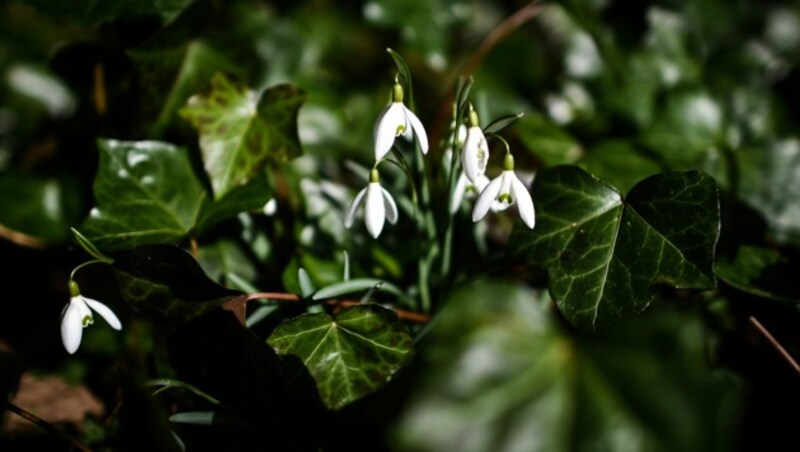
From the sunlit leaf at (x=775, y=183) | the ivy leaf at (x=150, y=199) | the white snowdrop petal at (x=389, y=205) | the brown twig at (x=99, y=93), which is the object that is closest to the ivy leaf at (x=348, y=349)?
the white snowdrop petal at (x=389, y=205)

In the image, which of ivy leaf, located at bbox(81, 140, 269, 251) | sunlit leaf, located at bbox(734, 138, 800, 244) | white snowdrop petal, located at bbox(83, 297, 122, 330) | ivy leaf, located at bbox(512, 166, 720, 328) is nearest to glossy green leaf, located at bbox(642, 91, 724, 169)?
sunlit leaf, located at bbox(734, 138, 800, 244)

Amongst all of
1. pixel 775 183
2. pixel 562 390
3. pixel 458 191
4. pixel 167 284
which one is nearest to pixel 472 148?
pixel 458 191

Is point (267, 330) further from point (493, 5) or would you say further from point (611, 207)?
point (493, 5)

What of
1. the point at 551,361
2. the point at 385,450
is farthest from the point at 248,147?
the point at 551,361

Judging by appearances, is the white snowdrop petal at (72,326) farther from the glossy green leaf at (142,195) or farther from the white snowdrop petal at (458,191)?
the white snowdrop petal at (458,191)

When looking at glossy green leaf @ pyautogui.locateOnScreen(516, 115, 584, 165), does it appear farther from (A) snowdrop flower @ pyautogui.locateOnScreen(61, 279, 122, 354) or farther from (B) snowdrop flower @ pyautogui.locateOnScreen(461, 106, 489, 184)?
(A) snowdrop flower @ pyautogui.locateOnScreen(61, 279, 122, 354)

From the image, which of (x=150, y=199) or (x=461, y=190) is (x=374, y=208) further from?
(x=150, y=199)
